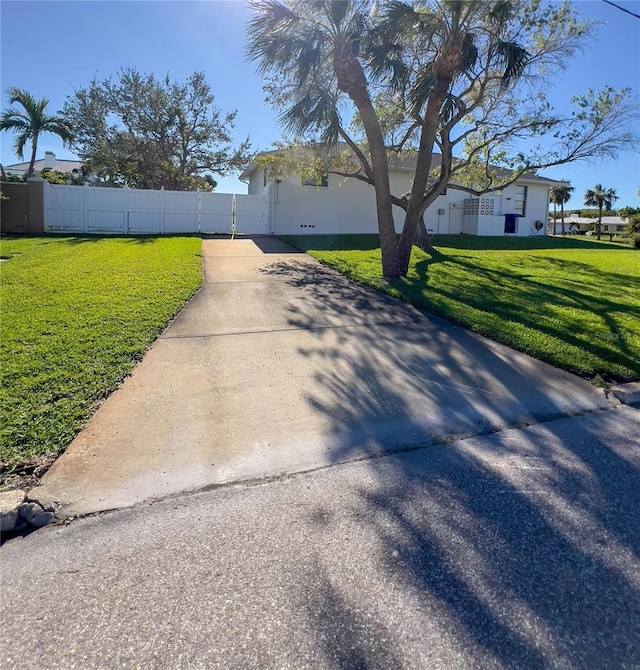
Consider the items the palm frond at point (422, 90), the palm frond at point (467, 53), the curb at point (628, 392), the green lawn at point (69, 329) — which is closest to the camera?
the green lawn at point (69, 329)

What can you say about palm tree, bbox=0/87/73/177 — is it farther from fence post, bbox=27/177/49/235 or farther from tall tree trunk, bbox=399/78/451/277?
tall tree trunk, bbox=399/78/451/277

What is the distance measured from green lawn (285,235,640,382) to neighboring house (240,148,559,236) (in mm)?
4726

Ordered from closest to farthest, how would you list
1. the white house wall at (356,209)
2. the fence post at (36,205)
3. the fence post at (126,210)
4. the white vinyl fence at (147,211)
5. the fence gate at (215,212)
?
the fence post at (36,205), the white vinyl fence at (147,211), the fence post at (126,210), the fence gate at (215,212), the white house wall at (356,209)

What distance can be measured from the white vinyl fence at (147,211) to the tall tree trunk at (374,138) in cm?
1083

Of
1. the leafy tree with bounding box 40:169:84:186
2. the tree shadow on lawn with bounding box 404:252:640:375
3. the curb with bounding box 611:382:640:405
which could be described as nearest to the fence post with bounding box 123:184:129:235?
the leafy tree with bounding box 40:169:84:186

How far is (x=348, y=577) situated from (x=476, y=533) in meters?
0.82

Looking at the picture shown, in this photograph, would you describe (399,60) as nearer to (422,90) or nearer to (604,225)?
(422,90)

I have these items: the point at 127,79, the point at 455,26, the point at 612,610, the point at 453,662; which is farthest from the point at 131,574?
the point at 127,79

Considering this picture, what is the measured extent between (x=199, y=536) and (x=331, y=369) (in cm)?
276

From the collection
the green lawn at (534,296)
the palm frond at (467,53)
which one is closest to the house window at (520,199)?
the green lawn at (534,296)

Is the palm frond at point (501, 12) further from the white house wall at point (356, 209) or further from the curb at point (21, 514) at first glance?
the curb at point (21, 514)

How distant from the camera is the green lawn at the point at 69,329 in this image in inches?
143

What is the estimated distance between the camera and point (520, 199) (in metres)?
25.3

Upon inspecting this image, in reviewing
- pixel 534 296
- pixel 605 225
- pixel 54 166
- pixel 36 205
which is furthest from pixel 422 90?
pixel 605 225
